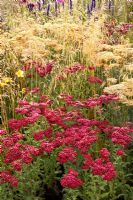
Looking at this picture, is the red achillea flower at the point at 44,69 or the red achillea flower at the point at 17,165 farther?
the red achillea flower at the point at 44,69

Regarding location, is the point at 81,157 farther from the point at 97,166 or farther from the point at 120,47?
the point at 120,47

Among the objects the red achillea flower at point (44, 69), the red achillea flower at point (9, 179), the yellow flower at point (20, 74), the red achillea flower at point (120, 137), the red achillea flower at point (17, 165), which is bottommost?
the red achillea flower at point (9, 179)

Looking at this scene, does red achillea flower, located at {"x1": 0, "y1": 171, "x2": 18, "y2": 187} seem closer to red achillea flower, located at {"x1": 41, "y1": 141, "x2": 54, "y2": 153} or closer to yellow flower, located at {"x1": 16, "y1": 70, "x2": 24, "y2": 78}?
red achillea flower, located at {"x1": 41, "y1": 141, "x2": 54, "y2": 153}

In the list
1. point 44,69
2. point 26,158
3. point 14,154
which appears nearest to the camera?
point 26,158

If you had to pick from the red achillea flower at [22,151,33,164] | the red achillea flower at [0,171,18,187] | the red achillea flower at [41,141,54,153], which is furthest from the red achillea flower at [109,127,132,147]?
the red achillea flower at [0,171,18,187]

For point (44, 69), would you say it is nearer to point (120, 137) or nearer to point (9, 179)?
point (120, 137)

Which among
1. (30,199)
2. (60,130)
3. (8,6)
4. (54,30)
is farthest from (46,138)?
(8,6)

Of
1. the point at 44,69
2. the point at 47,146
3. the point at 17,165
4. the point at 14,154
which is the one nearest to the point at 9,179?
the point at 17,165

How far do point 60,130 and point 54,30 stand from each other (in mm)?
1755

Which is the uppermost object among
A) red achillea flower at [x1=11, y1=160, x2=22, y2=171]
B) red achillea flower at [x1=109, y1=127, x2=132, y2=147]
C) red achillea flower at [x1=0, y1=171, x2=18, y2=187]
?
red achillea flower at [x1=109, y1=127, x2=132, y2=147]

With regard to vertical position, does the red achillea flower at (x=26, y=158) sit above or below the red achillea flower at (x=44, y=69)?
below

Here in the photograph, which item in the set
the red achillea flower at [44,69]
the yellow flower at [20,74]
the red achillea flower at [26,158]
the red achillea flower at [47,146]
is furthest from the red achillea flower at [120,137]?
the yellow flower at [20,74]

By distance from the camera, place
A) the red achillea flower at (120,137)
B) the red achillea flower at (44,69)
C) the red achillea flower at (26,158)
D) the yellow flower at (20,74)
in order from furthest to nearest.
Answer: the yellow flower at (20,74), the red achillea flower at (44,69), the red achillea flower at (120,137), the red achillea flower at (26,158)

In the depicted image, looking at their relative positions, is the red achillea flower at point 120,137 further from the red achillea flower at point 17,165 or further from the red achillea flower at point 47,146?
the red achillea flower at point 17,165
